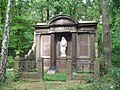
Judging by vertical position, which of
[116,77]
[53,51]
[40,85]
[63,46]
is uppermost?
[63,46]

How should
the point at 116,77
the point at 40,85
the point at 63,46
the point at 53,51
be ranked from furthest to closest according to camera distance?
the point at 53,51
the point at 63,46
the point at 40,85
the point at 116,77

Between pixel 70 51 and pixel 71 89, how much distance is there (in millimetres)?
6826

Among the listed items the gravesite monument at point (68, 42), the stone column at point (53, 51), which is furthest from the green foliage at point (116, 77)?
the stone column at point (53, 51)

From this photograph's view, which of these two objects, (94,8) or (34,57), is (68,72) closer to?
(34,57)

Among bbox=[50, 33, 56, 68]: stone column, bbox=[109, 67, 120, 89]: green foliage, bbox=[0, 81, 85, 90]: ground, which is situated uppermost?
bbox=[50, 33, 56, 68]: stone column

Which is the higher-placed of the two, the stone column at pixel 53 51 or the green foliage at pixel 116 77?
the stone column at pixel 53 51

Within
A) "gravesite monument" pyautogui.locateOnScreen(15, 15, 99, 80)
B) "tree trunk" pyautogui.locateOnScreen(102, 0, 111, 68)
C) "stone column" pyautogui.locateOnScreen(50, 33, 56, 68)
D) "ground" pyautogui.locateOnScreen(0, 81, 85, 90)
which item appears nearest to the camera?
"ground" pyautogui.locateOnScreen(0, 81, 85, 90)

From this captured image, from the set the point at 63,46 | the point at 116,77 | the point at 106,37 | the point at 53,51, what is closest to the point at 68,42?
the point at 63,46

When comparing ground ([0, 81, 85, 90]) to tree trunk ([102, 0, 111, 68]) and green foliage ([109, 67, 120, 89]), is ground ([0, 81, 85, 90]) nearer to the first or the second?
tree trunk ([102, 0, 111, 68])

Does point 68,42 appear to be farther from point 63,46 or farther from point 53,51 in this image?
point 53,51

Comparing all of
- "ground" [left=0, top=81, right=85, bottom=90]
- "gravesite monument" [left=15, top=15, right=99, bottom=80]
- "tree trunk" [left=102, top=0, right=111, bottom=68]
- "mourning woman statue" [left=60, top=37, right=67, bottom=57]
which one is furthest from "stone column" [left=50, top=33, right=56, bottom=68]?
"tree trunk" [left=102, top=0, right=111, bottom=68]

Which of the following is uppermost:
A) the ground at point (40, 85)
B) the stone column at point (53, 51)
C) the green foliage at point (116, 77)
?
the stone column at point (53, 51)

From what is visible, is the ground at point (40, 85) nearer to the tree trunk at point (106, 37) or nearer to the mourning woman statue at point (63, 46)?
the tree trunk at point (106, 37)

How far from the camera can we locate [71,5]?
2502cm
